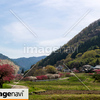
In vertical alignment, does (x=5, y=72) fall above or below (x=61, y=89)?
above

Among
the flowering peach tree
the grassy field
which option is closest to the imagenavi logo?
the grassy field

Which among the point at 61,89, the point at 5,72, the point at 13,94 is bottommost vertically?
the point at 61,89

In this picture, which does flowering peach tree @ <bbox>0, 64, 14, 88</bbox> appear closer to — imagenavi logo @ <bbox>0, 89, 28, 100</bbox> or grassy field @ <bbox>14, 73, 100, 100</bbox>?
grassy field @ <bbox>14, 73, 100, 100</bbox>

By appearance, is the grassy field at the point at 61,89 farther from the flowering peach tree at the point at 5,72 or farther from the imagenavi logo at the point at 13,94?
the imagenavi logo at the point at 13,94

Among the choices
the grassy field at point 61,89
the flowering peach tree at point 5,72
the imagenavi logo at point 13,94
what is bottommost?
the grassy field at point 61,89

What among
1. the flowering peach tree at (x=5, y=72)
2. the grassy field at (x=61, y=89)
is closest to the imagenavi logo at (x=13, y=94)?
the grassy field at (x=61, y=89)

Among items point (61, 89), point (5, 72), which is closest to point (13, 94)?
point (5, 72)

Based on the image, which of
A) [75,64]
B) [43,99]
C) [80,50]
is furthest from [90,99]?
[80,50]

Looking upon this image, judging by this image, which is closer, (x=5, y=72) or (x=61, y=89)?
(x=5, y=72)

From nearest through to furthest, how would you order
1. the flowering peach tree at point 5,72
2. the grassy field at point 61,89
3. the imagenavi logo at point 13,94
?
the imagenavi logo at point 13,94 → the grassy field at point 61,89 → the flowering peach tree at point 5,72

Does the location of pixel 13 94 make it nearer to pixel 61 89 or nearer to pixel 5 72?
pixel 5 72

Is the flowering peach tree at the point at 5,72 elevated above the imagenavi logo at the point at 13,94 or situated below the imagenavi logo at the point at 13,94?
above

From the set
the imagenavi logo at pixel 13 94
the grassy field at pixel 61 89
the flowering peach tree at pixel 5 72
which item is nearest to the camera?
the imagenavi logo at pixel 13 94

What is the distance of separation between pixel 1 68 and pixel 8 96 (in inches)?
610
